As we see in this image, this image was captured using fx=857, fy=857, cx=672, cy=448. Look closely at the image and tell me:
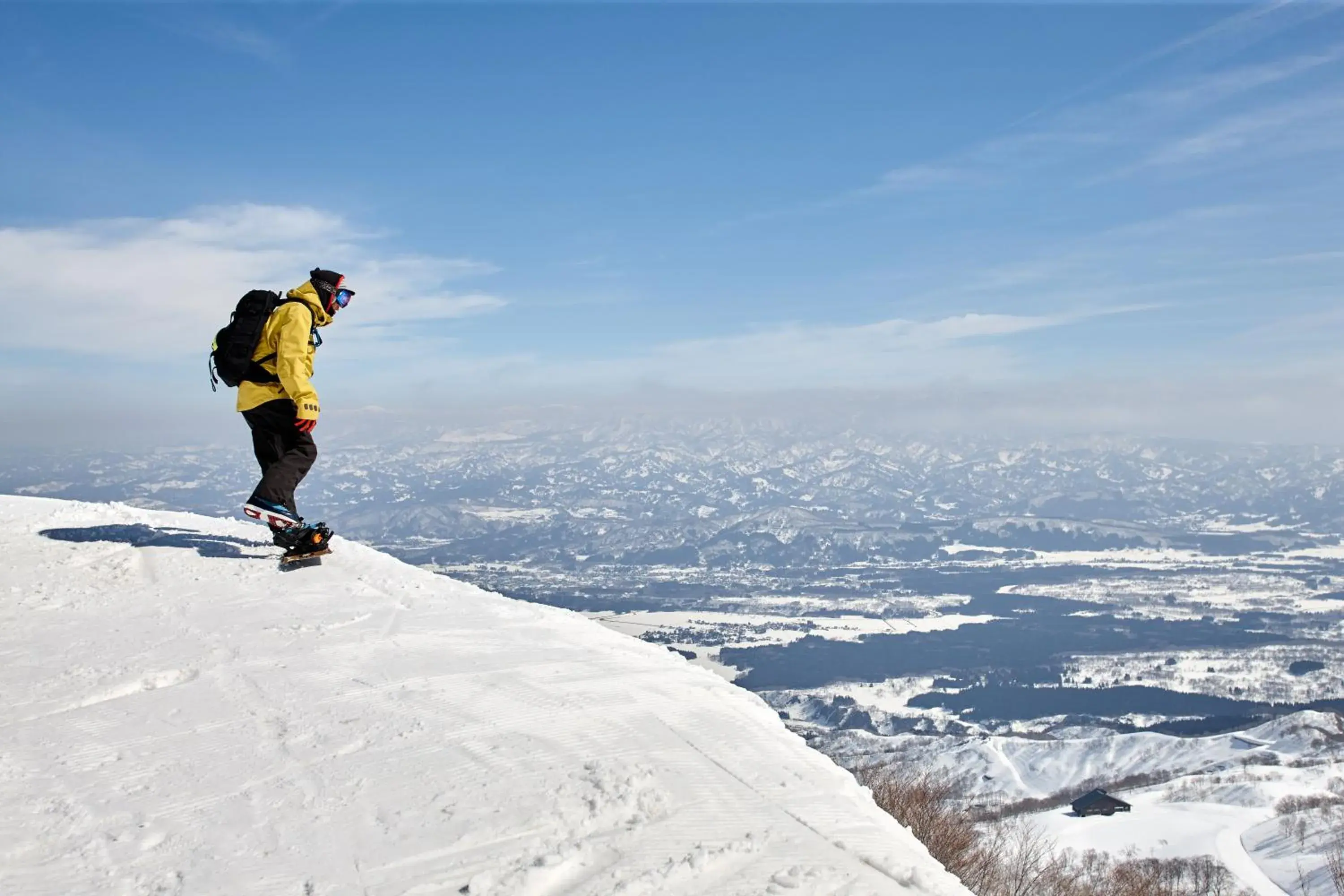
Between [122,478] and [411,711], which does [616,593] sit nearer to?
[122,478]

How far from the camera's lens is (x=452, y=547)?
189 metres

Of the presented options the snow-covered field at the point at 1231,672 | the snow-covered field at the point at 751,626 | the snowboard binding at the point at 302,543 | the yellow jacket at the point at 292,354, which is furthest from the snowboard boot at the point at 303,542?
the snow-covered field at the point at 1231,672

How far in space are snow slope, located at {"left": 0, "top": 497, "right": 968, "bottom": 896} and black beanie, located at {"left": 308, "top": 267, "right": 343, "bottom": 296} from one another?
3.07 meters

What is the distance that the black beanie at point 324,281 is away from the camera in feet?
28.0

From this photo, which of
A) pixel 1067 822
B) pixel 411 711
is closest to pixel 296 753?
pixel 411 711

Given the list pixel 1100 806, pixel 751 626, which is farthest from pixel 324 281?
pixel 751 626

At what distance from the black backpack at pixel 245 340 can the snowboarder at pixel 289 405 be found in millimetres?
23

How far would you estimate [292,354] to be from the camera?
27.1ft

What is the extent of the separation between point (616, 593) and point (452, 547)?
191 ft

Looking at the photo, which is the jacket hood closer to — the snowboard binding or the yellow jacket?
the yellow jacket

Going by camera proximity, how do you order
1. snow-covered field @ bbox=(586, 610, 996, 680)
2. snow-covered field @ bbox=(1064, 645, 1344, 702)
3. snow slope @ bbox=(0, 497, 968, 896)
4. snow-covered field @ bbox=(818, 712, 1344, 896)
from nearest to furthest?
snow slope @ bbox=(0, 497, 968, 896), snow-covered field @ bbox=(818, 712, 1344, 896), snow-covered field @ bbox=(1064, 645, 1344, 702), snow-covered field @ bbox=(586, 610, 996, 680)

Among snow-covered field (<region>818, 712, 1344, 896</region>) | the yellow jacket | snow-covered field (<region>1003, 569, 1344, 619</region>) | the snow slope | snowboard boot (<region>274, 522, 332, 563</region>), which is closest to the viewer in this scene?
the snow slope

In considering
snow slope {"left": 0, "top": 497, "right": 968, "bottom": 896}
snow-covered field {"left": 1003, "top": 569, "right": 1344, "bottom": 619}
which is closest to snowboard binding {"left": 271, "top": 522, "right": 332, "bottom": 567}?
snow slope {"left": 0, "top": 497, "right": 968, "bottom": 896}

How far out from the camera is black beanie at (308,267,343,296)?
8.53 m
